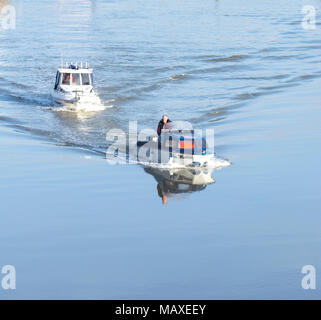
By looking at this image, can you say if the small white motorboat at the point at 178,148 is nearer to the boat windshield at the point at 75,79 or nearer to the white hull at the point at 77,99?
the white hull at the point at 77,99

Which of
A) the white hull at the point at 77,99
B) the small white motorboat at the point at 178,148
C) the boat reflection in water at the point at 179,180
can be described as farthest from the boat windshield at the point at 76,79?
the boat reflection in water at the point at 179,180

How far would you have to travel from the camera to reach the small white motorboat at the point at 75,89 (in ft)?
123

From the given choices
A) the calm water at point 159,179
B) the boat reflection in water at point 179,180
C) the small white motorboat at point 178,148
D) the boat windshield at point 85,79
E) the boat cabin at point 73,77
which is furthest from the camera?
the boat windshield at point 85,79

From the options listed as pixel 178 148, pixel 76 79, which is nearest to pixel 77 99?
pixel 76 79

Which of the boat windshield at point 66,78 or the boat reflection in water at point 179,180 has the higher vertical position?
the boat windshield at point 66,78

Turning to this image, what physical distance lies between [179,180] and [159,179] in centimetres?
72

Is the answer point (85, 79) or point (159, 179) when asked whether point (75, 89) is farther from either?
point (159, 179)

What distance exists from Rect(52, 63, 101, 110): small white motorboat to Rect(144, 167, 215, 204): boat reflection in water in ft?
35.8

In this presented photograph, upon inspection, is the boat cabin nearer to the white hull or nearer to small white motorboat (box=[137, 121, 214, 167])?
the white hull

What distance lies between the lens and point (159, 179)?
26609 millimetres

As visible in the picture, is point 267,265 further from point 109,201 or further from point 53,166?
point 53,166

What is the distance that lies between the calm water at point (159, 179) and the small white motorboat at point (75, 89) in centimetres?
103

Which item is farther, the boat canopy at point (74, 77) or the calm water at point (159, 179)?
the boat canopy at point (74, 77)

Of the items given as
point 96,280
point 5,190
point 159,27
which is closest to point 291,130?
point 5,190
